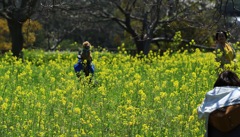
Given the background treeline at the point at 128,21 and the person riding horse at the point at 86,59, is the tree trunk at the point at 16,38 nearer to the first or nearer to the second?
the background treeline at the point at 128,21

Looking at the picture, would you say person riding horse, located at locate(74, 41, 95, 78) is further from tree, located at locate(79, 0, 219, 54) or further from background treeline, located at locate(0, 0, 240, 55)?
tree, located at locate(79, 0, 219, 54)

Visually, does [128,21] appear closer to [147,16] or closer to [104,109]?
[147,16]

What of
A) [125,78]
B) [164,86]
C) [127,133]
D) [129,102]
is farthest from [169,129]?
[125,78]

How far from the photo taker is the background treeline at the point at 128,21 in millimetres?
6832

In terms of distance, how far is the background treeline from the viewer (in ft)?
22.4

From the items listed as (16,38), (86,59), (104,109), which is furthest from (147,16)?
(104,109)

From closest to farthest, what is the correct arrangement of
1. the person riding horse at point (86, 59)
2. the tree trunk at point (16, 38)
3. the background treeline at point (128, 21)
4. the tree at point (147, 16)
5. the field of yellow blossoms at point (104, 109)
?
1. the field of yellow blossoms at point (104, 109)
2. the background treeline at point (128, 21)
3. the person riding horse at point (86, 59)
4. the tree trunk at point (16, 38)
5. the tree at point (147, 16)

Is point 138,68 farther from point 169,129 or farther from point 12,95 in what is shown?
point 169,129

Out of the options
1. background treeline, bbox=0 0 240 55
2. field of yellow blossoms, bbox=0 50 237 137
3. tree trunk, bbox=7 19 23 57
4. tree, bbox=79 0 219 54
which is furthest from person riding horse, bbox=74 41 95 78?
tree trunk, bbox=7 19 23 57

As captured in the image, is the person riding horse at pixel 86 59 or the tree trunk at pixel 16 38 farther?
the tree trunk at pixel 16 38

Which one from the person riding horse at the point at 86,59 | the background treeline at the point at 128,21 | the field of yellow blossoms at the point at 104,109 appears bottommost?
the field of yellow blossoms at the point at 104,109

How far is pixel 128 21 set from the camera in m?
20.0

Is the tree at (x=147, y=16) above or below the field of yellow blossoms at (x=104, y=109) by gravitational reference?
above

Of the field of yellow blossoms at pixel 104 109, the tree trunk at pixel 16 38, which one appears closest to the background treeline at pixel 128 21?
the tree trunk at pixel 16 38
